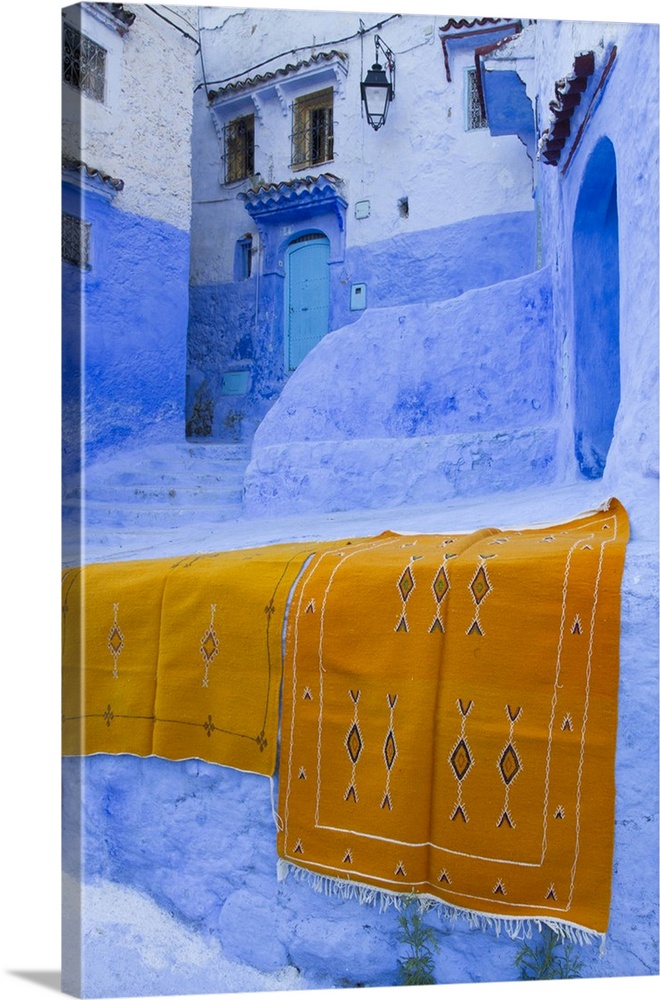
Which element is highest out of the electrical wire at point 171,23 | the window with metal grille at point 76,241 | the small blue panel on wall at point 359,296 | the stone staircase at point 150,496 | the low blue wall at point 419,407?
the electrical wire at point 171,23

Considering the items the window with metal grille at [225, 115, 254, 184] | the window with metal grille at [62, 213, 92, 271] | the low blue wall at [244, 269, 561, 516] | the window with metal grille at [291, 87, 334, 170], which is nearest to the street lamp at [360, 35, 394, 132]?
the window with metal grille at [291, 87, 334, 170]

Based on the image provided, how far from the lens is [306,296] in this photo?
333 cm

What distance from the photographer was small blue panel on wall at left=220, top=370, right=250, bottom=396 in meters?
3.26

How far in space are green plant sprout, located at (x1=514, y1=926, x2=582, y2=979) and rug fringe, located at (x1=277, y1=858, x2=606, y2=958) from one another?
31mm

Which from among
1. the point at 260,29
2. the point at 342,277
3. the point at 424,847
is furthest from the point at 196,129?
the point at 424,847

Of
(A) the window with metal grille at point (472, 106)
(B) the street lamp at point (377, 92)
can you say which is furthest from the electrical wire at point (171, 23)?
(A) the window with metal grille at point (472, 106)

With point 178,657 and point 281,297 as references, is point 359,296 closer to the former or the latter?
point 281,297

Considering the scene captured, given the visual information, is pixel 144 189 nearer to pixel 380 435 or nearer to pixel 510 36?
pixel 380 435

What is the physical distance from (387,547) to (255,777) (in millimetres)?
755

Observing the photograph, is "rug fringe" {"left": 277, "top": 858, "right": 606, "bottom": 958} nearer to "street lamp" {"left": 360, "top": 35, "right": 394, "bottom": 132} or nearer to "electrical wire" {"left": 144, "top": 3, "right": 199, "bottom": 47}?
"street lamp" {"left": 360, "top": 35, "right": 394, "bottom": 132}

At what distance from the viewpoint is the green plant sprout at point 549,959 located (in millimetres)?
2818

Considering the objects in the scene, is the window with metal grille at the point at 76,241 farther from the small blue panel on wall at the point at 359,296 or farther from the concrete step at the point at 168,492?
the small blue panel on wall at the point at 359,296

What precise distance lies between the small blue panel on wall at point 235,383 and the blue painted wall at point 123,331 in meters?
0.14

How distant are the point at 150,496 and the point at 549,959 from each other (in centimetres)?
172
